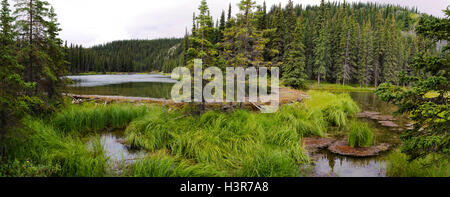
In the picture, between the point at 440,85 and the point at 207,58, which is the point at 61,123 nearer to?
the point at 207,58

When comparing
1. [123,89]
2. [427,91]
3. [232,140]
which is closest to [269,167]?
[232,140]

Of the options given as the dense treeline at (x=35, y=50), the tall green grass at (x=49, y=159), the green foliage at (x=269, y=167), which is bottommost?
the green foliage at (x=269, y=167)

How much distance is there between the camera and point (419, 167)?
611 cm

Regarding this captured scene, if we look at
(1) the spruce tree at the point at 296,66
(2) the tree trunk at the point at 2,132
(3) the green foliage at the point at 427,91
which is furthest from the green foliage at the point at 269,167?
(1) the spruce tree at the point at 296,66

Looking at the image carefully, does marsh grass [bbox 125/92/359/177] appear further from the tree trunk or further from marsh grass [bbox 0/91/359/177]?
the tree trunk

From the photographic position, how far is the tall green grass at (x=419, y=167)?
5555 mm

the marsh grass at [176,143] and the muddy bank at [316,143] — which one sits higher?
the marsh grass at [176,143]

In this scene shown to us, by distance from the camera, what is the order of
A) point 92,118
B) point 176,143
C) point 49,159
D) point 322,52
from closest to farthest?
1. point 49,159
2. point 176,143
3. point 92,118
4. point 322,52

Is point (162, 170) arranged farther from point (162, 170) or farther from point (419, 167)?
point (419, 167)

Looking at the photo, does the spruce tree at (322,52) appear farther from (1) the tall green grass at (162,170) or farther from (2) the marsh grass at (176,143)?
(1) the tall green grass at (162,170)

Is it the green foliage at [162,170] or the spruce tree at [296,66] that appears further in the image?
the spruce tree at [296,66]

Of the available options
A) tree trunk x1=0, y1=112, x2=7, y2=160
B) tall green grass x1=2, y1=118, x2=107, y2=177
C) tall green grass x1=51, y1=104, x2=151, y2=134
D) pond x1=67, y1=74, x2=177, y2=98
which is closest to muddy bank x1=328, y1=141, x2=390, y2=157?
tall green grass x1=2, y1=118, x2=107, y2=177

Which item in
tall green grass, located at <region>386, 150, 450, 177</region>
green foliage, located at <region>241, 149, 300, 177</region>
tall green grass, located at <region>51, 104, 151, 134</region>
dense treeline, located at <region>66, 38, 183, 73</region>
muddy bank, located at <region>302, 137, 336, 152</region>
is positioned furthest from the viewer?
dense treeline, located at <region>66, 38, 183, 73</region>

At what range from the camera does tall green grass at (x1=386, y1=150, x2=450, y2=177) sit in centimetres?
555
